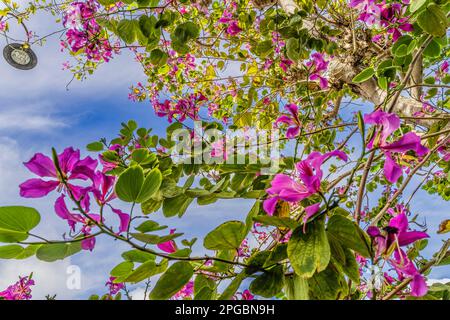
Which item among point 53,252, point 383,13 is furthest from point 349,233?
point 383,13

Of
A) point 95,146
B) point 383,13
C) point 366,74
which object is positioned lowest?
point 95,146

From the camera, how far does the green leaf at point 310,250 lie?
1.23ft

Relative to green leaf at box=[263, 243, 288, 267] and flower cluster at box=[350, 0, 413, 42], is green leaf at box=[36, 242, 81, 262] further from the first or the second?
flower cluster at box=[350, 0, 413, 42]

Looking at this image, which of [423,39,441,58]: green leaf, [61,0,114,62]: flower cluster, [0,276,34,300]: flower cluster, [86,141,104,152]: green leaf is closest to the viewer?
[423,39,441,58]: green leaf

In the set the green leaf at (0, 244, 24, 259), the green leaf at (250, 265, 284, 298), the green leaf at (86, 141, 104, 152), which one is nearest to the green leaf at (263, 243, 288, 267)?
the green leaf at (250, 265, 284, 298)

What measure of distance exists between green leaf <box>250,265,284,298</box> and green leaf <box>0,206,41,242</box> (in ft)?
1.02

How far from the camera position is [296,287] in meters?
0.44

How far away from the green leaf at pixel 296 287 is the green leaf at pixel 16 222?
1.17 ft

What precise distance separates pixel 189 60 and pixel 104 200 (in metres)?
2.16

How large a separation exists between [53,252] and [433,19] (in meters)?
0.75

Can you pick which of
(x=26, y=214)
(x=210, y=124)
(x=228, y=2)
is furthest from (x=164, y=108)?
(x=228, y=2)

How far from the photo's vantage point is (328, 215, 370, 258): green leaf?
402 mm

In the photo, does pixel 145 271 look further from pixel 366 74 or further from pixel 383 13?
pixel 383 13
